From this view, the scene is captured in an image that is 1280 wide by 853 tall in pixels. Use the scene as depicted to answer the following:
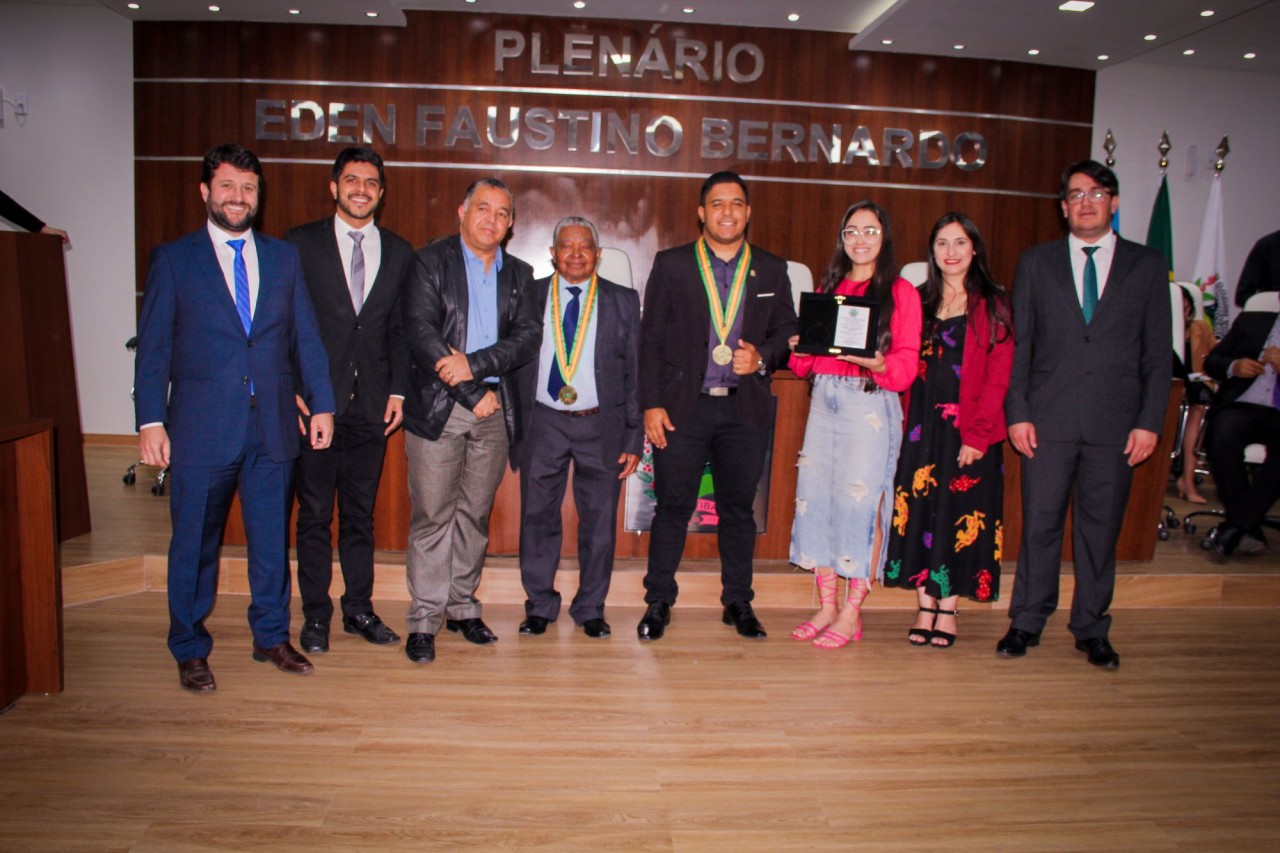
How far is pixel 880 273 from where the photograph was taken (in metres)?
3.58

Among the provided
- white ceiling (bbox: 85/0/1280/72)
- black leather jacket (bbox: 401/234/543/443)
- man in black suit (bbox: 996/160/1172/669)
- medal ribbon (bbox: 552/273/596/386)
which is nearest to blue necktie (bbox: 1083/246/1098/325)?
man in black suit (bbox: 996/160/1172/669)

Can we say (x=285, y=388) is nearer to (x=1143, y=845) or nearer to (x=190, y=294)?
(x=190, y=294)

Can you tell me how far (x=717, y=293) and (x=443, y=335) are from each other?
1.11 meters

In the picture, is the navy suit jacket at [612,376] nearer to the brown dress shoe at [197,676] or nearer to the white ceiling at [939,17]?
the brown dress shoe at [197,676]

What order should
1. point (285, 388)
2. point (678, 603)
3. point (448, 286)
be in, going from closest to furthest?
point (285, 388)
point (448, 286)
point (678, 603)

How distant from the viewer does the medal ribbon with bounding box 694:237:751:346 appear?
12.1ft

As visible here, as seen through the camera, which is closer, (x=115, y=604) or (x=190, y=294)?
(x=190, y=294)

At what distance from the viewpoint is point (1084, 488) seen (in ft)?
12.2

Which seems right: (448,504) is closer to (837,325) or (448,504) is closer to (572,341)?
(572,341)

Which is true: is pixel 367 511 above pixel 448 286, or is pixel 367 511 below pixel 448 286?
below

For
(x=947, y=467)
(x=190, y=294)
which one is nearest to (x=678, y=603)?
(x=947, y=467)

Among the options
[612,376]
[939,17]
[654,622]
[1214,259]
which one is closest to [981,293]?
[612,376]

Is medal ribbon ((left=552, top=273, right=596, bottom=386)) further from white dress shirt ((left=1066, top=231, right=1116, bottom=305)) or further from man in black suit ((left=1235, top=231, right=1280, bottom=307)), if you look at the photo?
man in black suit ((left=1235, top=231, right=1280, bottom=307))

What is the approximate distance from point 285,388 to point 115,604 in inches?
66.6
